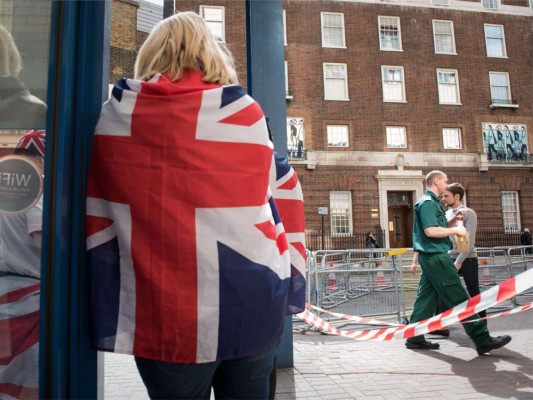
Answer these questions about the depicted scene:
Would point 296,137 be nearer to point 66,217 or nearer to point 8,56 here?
point 8,56

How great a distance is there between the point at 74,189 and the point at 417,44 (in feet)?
86.2

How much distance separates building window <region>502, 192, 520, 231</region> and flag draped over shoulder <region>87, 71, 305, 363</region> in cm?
2640

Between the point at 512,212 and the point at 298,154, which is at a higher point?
the point at 298,154

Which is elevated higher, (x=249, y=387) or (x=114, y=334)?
(x=114, y=334)

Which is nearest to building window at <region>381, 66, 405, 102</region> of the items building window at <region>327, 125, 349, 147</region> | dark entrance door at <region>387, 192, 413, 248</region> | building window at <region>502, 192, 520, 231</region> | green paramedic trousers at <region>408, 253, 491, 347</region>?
building window at <region>327, 125, 349, 147</region>

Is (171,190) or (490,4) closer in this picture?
(171,190)

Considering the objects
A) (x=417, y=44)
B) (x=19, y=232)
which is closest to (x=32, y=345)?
(x=19, y=232)

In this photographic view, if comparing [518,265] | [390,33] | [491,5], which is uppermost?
[491,5]

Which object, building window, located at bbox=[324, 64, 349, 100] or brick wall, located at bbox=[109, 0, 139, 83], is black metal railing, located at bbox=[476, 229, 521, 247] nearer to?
building window, located at bbox=[324, 64, 349, 100]

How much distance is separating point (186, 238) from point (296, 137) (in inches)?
847

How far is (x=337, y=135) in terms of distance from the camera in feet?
74.8

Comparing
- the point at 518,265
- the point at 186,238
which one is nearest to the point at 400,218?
the point at 518,265

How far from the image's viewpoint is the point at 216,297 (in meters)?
1.05

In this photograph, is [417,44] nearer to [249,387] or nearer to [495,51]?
[495,51]
